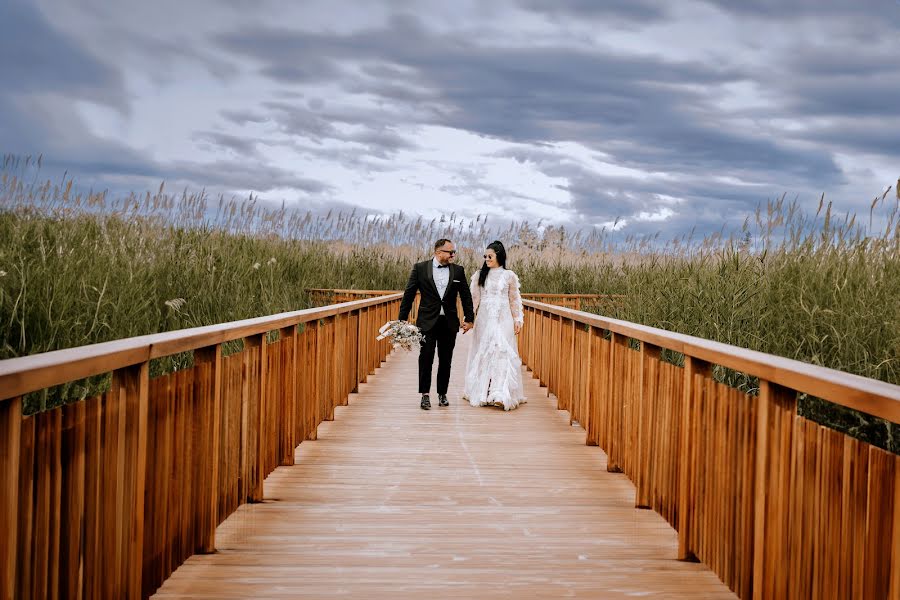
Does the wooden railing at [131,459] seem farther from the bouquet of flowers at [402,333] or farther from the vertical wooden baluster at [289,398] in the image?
the bouquet of flowers at [402,333]

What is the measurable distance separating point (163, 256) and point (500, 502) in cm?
578

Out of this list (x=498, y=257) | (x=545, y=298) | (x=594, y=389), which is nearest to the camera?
(x=594, y=389)

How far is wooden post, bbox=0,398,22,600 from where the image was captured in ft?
6.03

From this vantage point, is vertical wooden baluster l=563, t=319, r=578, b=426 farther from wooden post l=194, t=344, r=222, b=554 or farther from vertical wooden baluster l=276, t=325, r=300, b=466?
wooden post l=194, t=344, r=222, b=554

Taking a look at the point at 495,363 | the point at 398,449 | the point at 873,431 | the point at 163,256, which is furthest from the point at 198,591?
the point at 163,256

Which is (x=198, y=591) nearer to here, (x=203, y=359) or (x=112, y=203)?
(x=203, y=359)

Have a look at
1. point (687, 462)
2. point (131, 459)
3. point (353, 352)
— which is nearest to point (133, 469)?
point (131, 459)

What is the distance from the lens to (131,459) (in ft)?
8.68

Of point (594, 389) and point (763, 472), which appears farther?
point (594, 389)

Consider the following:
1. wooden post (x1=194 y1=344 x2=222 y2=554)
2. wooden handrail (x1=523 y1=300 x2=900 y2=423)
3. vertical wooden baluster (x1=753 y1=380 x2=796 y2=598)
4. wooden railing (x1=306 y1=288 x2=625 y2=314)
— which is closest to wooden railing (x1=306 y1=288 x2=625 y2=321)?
wooden railing (x1=306 y1=288 x2=625 y2=314)

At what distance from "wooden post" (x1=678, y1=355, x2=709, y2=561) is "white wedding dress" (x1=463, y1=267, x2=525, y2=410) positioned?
15.9 feet

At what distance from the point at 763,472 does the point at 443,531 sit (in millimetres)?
1783

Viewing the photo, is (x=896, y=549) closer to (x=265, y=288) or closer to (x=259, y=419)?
(x=259, y=419)

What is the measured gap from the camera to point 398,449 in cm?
625
